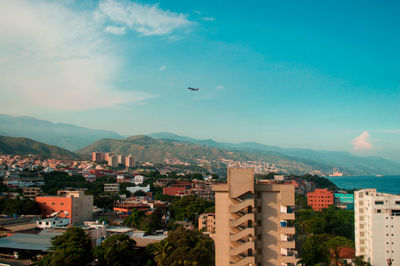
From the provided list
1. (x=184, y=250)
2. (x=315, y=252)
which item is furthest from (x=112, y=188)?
(x=315, y=252)

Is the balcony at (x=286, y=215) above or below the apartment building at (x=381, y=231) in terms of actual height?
above

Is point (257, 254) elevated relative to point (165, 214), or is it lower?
elevated

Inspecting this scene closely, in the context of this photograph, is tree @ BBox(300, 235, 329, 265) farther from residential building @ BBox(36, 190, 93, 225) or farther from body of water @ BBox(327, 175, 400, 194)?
body of water @ BBox(327, 175, 400, 194)

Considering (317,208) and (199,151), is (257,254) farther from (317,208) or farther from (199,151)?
(199,151)

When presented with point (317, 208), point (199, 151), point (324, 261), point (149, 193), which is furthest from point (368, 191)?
point (199, 151)


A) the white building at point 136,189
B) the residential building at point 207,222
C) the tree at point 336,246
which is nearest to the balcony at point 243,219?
the tree at point 336,246

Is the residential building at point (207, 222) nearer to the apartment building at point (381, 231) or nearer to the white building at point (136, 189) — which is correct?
the apartment building at point (381, 231)
